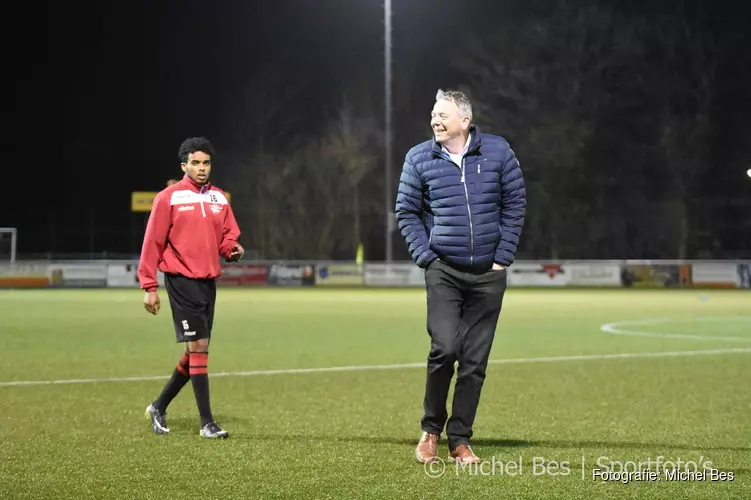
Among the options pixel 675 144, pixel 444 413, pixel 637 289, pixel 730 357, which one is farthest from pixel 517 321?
pixel 675 144

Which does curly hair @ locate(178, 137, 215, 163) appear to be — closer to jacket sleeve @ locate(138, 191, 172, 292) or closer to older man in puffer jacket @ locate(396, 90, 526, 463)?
jacket sleeve @ locate(138, 191, 172, 292)

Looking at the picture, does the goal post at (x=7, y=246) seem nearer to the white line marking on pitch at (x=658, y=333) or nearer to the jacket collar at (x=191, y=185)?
the white line marking on pitch at (x=658, y=333)

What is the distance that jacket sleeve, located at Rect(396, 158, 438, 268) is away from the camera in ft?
20.1

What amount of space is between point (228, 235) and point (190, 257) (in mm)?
435

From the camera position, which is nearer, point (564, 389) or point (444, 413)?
point (444, 413)

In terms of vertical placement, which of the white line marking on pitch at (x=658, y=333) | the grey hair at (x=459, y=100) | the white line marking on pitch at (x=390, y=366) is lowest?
the white line marking on pitch at (x=658, y=333)

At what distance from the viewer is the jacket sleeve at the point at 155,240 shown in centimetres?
691

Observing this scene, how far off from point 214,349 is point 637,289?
25841mm

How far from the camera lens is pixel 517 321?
1977 cm

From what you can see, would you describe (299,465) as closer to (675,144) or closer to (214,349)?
(214,349)

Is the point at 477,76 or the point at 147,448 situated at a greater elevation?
the point at 477,76

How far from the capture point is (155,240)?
6.94 meters

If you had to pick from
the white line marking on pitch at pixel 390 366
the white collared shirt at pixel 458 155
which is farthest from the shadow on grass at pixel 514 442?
the white line marking on pitch at pixel 390 366

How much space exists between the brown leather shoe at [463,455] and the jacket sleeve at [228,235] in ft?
7.37
